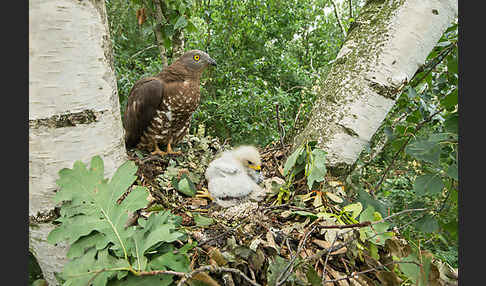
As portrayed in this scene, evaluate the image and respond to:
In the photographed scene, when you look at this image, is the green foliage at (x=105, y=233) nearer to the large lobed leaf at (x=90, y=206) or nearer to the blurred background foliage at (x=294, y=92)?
the large lobed leaf at (x=90, y=206)

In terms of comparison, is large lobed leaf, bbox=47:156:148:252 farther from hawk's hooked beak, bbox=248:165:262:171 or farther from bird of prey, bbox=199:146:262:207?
hawk's hooked beak, bbox=248:165:262:171

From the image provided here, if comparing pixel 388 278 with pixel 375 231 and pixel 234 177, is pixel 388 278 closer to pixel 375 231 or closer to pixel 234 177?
pixel 375 231

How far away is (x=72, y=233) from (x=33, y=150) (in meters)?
0.22

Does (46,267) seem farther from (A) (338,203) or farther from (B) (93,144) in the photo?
(A) (338,203)

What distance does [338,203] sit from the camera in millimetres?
1020

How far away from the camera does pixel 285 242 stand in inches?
32.9

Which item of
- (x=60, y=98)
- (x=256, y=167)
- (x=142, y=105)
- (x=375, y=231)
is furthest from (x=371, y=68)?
(x=142, y=105)

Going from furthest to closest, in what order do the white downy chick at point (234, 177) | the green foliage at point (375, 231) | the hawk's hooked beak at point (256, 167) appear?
the hawk's hooked beak at point (256, 167) → the white downy chick at point (234, 177) → the green foliage at point (375, 231)

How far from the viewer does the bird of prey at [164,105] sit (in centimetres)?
177

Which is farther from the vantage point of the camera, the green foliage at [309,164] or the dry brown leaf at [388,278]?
the green foliage at [309,164]

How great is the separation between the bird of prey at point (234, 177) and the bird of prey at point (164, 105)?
530mm

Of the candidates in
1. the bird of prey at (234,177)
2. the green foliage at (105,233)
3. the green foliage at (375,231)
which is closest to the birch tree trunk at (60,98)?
the green foliage at (105,233)

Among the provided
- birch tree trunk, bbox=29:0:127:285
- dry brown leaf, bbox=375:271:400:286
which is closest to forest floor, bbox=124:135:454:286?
dry brown leaf, bbox=375:271:400:286

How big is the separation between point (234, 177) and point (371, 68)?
2.54 feet
